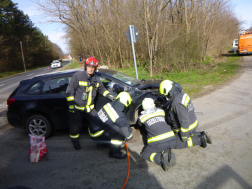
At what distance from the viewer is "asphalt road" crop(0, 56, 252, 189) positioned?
8.87 feet

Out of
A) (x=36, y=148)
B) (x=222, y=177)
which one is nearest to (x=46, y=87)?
(x=36, y=148)

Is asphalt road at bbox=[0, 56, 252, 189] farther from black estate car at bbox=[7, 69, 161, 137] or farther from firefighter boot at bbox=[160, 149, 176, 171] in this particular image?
black estate car at bbox=[7, 69, 161, 137]

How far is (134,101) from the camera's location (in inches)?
161

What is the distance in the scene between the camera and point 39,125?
14.3ft

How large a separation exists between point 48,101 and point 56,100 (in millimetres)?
195

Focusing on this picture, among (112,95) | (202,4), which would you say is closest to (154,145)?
(112,95)

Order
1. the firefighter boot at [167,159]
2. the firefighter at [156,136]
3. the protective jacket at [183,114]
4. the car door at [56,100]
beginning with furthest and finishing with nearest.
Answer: the car door at [56,100] → the protective jacket at [183,114] → the firefighter at [156,136] → the firefighter boot at [167,159]

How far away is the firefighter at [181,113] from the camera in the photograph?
3256 mm

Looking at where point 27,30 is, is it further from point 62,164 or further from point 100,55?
point 62,164

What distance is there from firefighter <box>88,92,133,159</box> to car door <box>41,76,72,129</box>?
1.03 metres

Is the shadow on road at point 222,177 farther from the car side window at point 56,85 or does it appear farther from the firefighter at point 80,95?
the car side window at point 56,85

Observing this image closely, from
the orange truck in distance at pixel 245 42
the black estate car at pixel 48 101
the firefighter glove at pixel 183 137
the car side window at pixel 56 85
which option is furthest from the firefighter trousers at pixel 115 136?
the orange truck in distance at pixel 245 42

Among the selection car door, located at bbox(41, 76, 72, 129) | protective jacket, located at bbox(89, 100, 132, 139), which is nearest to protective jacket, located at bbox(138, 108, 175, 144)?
protective jacket, located at bbox(89, 100, 132, 139)

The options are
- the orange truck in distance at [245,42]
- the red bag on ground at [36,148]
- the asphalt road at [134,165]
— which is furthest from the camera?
the orange truck in distance at [245,42]
